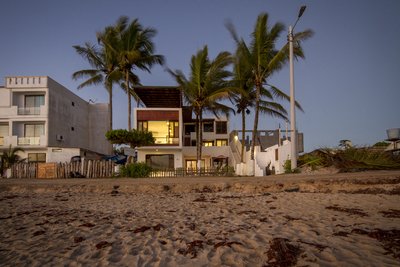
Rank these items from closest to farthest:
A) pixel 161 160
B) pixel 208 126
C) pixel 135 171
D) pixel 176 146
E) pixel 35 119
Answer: pixel 135 171
pixel 176 146
pixel 161 160
pixel 35 119
pixel 208 126

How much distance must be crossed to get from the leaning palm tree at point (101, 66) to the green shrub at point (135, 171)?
1007 centimetres

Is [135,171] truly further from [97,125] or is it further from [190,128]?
[97,125]

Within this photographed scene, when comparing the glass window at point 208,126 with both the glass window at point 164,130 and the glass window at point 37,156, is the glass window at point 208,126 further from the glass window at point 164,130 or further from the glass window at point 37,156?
the glass window at point 37,156

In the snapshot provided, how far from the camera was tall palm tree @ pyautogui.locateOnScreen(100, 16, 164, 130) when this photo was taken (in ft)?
82.5

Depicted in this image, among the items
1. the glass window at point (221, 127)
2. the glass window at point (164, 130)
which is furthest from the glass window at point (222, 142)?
the glass window at point (164, 130)

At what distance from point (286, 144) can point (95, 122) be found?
2761 cm

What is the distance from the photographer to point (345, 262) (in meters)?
3.34

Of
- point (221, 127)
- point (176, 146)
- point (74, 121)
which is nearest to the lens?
point (176, 146)

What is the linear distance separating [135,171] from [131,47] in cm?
1245

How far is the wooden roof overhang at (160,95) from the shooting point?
2436cm

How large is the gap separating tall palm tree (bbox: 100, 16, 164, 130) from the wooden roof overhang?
171 centimetres

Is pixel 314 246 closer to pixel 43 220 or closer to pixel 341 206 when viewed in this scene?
pixel 341 206

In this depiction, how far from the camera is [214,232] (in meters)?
4.87

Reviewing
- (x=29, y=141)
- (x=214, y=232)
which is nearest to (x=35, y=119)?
(x=29, y=141)
